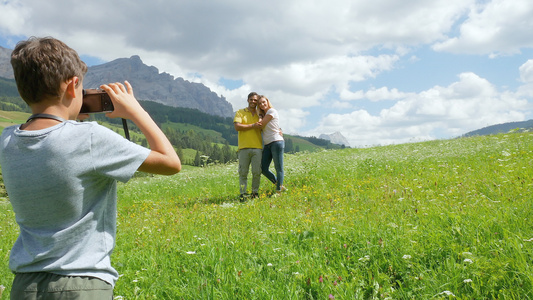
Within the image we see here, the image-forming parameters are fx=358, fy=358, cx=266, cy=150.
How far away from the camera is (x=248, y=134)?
9.55m

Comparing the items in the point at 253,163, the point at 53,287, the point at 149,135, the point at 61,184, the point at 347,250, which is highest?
the point at 149,135

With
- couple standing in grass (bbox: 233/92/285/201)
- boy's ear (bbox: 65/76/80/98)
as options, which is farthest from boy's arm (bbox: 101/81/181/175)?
couple standing in grass (bbox: 233/92/285/201)

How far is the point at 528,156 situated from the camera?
382 inches

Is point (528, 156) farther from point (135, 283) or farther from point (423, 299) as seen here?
point (135, 283)

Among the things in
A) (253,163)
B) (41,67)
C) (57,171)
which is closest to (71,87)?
(41,67)

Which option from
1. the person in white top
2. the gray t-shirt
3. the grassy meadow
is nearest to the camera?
the gray t-shirt

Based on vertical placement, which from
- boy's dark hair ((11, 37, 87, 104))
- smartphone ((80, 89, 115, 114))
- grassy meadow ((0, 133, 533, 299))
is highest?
boy's dark hair ((11, 37, 87, 104))

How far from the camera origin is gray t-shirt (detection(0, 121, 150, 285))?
5.49ft

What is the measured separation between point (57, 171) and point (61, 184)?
2.6 inches

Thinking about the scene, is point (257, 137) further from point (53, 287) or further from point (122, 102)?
point (53, 287)

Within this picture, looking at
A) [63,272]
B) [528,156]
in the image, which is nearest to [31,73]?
[63,272]

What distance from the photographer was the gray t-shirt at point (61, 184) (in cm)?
167

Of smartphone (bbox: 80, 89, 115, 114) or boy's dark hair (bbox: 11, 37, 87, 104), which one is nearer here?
boy's dark hair (bbox: 11, 37, 87, 104)

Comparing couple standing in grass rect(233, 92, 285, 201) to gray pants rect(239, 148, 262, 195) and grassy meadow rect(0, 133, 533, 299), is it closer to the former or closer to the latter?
gray pants rect(239, 148, 262, 195)
